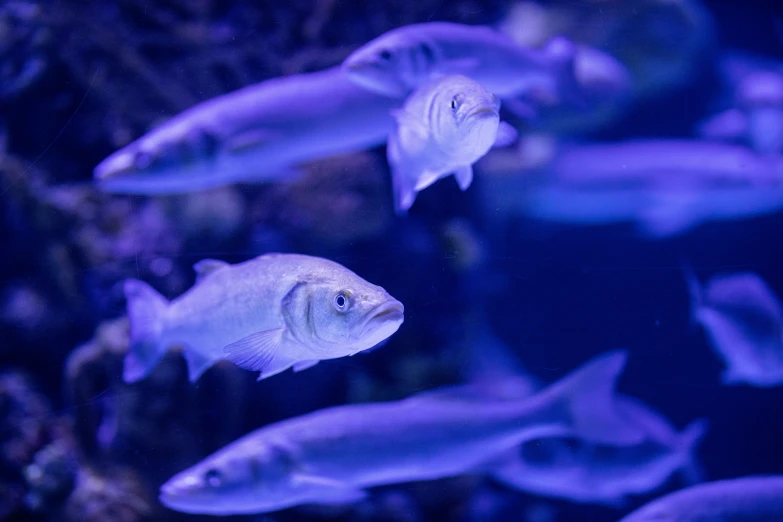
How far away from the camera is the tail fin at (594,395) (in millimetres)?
2580

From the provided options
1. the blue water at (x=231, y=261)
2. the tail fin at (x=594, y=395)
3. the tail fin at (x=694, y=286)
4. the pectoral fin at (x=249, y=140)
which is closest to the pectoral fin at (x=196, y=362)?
the blue water at (x=231, y=261)

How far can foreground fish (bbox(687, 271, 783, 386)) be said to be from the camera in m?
3.18

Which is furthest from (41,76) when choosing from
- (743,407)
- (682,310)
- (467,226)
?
(743,407)

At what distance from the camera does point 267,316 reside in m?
1.52

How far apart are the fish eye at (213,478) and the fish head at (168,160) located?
3.87 ft

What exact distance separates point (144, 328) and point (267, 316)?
68cm

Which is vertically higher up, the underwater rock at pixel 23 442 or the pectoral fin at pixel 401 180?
the pectoral fin at pixel 401 180

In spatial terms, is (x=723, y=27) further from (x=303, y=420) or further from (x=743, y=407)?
(x=303, y=420)

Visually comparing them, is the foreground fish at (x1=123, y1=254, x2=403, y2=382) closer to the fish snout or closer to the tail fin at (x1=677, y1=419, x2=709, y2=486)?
the fish snout

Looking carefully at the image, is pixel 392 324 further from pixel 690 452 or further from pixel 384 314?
pixel 690 452

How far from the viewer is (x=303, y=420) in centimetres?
231

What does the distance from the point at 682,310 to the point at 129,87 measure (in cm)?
382

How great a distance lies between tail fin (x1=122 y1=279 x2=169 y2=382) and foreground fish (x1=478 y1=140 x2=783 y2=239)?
12.6ft

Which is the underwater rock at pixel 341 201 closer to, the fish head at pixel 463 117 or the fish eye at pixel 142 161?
the fish eye at pixel 142 161
